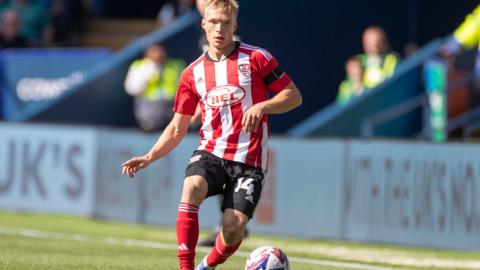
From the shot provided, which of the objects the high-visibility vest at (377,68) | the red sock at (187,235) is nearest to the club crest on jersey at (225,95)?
the red sock at (187,235)

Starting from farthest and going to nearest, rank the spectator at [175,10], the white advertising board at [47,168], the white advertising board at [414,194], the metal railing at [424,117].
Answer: the spectator at [175,10] → the white advertising board at [47,168] → the metal railing at [424,117] → the white advertising board at [414,194]

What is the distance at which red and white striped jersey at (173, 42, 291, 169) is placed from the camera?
29.8ft

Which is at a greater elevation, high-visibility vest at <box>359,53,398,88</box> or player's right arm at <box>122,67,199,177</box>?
high-visibility vest at <box>359,53,398,88</box>

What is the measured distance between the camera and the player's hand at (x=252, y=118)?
8617 mm

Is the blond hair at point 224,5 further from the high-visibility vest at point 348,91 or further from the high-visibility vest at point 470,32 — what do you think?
the high-visibility vest at point 348,91

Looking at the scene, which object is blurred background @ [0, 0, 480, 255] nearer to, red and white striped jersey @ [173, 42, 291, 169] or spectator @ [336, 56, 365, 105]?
spectator @ [336, 56, 365, 105]

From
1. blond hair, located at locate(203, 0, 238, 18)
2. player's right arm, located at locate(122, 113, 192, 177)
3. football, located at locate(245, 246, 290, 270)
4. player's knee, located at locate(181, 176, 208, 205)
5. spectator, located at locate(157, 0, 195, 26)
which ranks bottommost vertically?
football, located at locate(245, 246, 290, 270)

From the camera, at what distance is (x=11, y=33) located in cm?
2311

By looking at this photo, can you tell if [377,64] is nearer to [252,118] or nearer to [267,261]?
[267,261]

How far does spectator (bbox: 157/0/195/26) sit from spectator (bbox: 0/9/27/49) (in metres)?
2.57

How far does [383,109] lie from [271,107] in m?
8.24

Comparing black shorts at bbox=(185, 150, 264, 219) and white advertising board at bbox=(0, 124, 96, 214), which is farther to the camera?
white advertising board at bbox=(0, 124, 96, 214)

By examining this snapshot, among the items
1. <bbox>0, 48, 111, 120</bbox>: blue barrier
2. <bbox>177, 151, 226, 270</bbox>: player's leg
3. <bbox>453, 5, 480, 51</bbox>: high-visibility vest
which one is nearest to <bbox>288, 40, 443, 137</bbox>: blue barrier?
<bbox>453, 5, 480, 51</bbox>: high-visibility vest

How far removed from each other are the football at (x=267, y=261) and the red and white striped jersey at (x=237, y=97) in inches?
24.4
